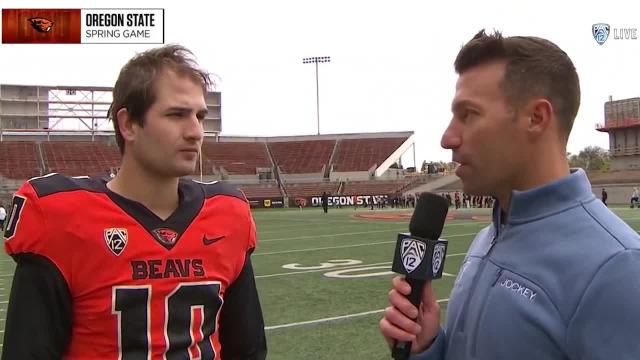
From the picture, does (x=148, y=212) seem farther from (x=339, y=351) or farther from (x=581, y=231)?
(x=339, y=351)

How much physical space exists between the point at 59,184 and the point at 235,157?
5666cm

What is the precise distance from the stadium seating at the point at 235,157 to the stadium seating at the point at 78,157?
834cm

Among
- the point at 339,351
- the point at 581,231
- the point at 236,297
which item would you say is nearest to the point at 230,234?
the point at 236,297

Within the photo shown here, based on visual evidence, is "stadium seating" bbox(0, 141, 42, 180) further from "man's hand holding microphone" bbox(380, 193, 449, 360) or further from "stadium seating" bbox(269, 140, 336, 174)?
"man's hand holding microphone" bbox(380, 193, 449, 360)

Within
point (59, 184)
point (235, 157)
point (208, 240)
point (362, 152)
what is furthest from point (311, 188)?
point (59, 184)

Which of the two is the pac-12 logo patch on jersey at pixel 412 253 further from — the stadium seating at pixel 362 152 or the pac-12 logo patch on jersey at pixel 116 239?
the stadium seating at pixel 362 152

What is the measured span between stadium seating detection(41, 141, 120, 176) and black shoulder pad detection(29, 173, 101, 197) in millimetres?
50903

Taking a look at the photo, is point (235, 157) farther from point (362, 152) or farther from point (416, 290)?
point (416, 290)

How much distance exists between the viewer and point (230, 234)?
211 centimetres

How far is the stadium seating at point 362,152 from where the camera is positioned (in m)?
57.4

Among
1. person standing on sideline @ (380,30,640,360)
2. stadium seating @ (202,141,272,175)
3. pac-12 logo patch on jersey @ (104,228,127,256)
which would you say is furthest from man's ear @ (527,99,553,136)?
stadium seating @ (202,141,272,175)

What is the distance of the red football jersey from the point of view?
182 centimetres

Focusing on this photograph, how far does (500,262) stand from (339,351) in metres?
3.76

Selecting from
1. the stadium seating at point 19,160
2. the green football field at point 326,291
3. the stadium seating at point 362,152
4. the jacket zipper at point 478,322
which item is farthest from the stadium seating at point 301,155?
the jacket zipper at point 478,322
